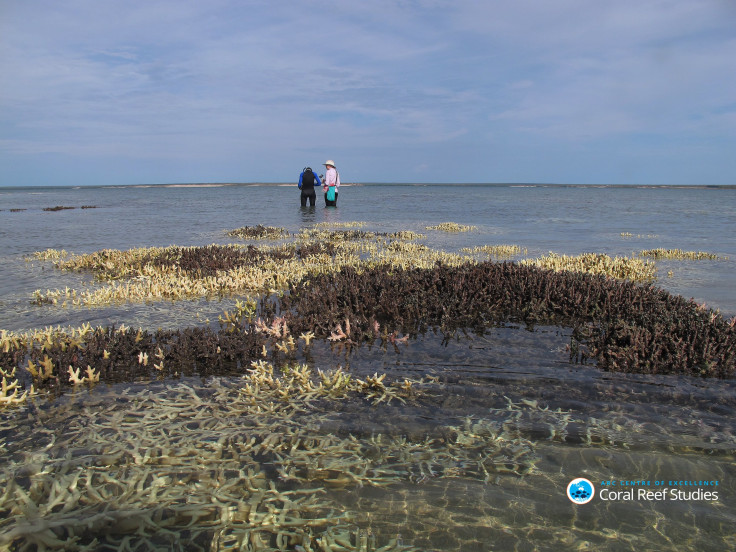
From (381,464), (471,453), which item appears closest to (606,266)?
(471,453)

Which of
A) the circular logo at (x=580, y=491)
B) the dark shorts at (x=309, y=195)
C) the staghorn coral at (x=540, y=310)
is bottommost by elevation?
the circular logo at (x=580, y=491)

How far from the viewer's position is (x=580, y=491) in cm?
314

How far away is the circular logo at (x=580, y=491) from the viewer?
3.09 metres

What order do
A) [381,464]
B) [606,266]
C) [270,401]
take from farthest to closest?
1. [606,266]
2. [270,401]
3. [381,464]

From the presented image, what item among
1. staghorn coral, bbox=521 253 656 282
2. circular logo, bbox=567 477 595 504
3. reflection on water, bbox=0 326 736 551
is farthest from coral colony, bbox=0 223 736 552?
staghorn coral, bbox=521 253 656 282

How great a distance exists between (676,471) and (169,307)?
7298 millimetres

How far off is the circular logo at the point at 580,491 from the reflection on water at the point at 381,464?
0.06 meters

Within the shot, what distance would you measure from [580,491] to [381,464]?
135cm

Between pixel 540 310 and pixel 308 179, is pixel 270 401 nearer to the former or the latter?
pixel 540 310

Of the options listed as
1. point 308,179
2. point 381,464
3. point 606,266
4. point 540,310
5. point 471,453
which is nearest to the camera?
point 381,464

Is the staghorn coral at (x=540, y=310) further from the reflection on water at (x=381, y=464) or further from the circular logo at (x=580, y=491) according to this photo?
the circular logo at (x=580, y=491)

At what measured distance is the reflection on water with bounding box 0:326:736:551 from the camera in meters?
2.78

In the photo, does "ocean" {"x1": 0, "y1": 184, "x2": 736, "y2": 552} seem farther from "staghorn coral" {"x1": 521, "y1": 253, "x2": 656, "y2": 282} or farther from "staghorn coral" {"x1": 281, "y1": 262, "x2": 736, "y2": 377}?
"staghorn coral" {"x1": 521, "y1": 253, "x2": 656, "y2": 282}

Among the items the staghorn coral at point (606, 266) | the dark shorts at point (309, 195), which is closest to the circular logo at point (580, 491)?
the staghorn coral at point (606, 266)
